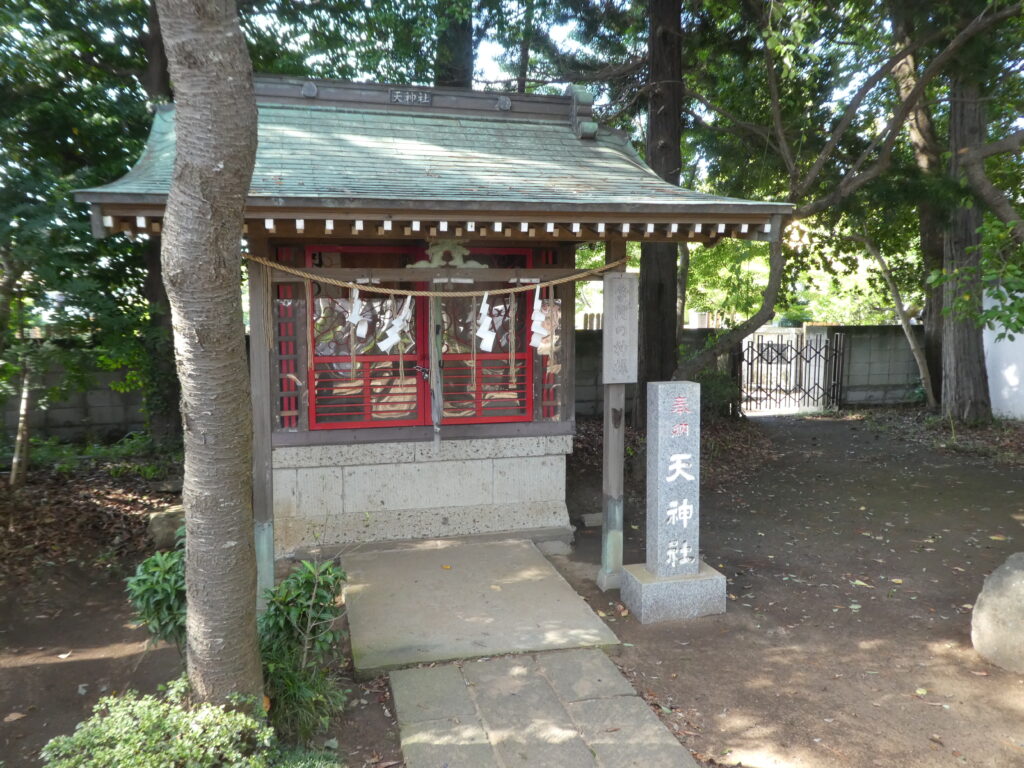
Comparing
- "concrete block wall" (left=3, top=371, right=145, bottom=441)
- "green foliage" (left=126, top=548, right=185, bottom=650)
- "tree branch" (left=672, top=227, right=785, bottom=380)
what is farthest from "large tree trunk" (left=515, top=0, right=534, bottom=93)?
"green foliage" (left=126, top=548, right=185, bottom=650)

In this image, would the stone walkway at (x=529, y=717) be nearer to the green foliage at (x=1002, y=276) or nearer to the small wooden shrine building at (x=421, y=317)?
the small wooden shrine building at (x=421, y=317)

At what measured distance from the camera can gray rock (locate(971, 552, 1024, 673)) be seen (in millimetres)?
4887

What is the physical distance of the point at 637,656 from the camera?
5.19m

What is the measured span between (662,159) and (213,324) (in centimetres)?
908

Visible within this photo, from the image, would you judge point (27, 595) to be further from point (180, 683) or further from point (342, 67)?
point (342, 67)

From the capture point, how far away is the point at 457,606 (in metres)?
5.91

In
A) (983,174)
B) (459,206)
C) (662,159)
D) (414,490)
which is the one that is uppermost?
(662,159)

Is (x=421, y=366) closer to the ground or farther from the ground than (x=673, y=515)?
farther from the ground

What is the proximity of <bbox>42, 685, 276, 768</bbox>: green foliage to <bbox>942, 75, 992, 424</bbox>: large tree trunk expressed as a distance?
13174 mm

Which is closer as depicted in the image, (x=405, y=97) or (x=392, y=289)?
(x=392, y=289)

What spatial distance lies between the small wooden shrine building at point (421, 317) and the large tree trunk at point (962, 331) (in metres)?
8.26

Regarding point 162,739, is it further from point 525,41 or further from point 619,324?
point 525,41

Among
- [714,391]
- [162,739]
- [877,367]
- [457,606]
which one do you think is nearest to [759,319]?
[714,391]

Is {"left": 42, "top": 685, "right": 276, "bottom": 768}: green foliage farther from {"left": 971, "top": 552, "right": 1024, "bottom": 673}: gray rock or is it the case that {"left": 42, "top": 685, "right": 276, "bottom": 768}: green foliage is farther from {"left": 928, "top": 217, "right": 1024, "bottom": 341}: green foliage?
{"left": 928, "top": 217, "right": 1024, "bottom": 341}: green foliage
